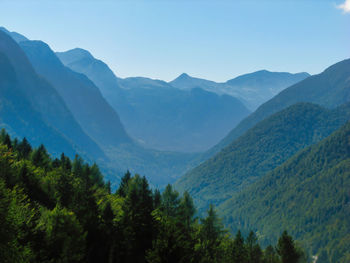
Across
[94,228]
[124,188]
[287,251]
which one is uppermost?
[124,188]

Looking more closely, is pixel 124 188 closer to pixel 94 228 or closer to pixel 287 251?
pixel 287 251

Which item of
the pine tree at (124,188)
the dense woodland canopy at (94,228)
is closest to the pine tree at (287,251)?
the dense woodland canopy at (94,228)

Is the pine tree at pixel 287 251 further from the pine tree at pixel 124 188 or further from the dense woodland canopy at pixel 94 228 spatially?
the pine tree at pixel 124 188

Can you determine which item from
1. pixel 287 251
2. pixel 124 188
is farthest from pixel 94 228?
pixel 124 188

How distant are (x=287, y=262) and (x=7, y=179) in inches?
2048

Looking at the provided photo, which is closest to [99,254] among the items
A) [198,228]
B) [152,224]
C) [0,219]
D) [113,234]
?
[113,234]

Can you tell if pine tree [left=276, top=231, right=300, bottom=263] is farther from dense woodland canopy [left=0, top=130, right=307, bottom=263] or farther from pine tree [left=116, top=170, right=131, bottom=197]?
pine tree [left=116, top=170, right=131, bottom=197]

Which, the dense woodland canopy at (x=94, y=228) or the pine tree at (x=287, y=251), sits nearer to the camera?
the dense woodland canopy at (x=94, y=228)

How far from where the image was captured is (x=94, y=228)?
4716 centimetres

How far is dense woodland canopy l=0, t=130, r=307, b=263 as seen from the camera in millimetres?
37406

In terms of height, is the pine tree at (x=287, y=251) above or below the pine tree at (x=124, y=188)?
below

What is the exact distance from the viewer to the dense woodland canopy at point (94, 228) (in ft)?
123

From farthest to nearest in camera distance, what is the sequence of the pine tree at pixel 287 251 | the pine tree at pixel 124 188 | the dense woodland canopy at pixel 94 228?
the pine tree at pixel 124 188
the pine tree at pixel 287 251
the dense woodland canopy at pixel 94 228

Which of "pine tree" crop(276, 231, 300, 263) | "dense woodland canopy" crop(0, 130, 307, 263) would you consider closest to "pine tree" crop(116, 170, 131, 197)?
"dense woodland canopy" crop(0, 130, 307, 263)
